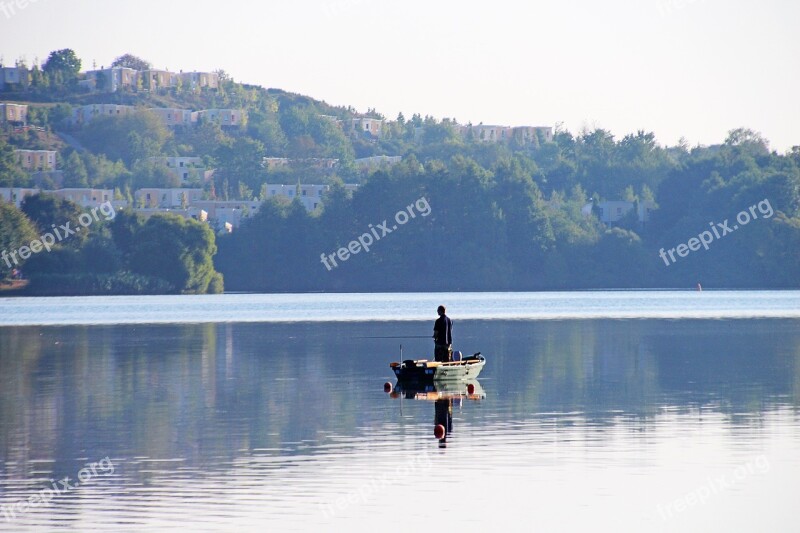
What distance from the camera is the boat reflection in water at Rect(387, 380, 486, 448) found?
3294 centimetres

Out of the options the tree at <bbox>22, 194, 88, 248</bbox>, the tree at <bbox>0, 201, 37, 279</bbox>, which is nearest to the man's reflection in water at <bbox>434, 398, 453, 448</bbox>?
the tree at <bbox>0, 201, 37, 279</bbox>

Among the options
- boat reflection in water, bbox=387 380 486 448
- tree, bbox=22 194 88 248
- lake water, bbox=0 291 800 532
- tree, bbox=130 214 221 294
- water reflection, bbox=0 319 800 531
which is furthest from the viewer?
tree, bbox=22 194 88 248

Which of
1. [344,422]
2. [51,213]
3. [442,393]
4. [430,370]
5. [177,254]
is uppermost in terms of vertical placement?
[51,213]

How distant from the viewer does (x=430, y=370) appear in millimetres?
36531

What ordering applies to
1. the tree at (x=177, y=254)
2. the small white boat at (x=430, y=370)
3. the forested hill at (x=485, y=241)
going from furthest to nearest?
the forested hill at (x=485, y=241), the tree at (x=177, y=254), the small white boat at (x=430, y=370)

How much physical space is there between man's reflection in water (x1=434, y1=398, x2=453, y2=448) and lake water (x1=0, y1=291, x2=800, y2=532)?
0.17 metres

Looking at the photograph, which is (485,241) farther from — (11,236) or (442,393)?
(442,393)

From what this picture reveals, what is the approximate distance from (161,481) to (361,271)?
4862 inches

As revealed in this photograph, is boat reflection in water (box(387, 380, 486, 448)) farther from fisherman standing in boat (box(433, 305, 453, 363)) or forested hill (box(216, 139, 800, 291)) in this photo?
forested hill (box(216, 139, 800, 291))

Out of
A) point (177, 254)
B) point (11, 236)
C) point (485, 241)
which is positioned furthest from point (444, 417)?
point (485, 241)

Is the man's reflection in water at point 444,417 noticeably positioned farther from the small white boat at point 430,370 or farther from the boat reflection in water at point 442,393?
the small white boat at point 430,370

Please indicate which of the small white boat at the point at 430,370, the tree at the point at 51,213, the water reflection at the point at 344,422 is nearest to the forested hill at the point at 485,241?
the tree at the point at 51,213

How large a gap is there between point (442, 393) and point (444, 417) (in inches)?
220

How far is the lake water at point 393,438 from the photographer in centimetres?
2041
